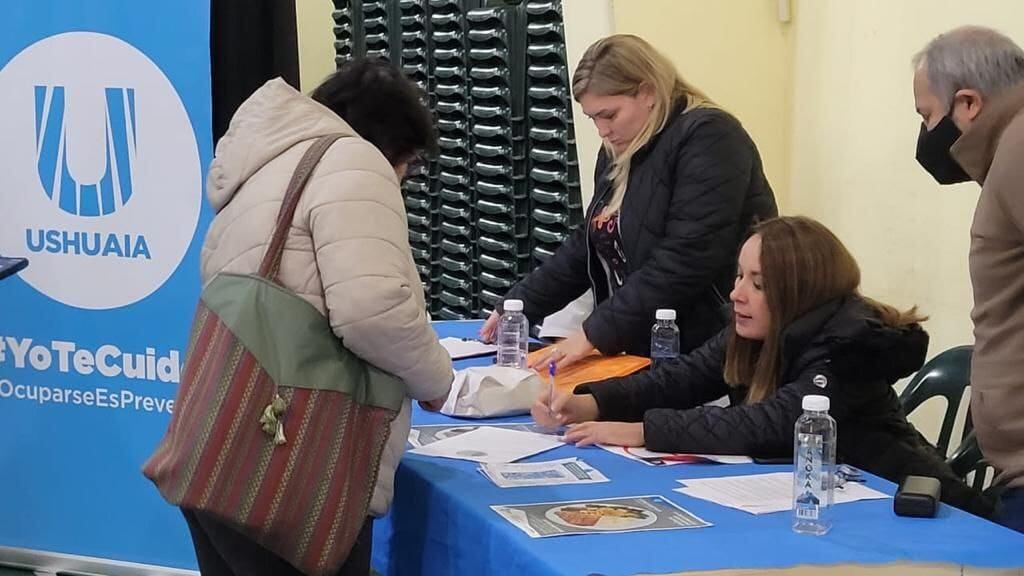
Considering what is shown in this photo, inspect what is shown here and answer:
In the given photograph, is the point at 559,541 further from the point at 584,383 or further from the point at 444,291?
the point at 444,291

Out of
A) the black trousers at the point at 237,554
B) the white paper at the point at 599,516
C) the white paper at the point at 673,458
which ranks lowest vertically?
the black trousers at the point at 237,554

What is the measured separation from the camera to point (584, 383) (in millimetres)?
2658

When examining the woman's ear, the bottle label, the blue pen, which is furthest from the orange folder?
the bottle label

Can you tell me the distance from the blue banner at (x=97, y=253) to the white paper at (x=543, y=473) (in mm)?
1318

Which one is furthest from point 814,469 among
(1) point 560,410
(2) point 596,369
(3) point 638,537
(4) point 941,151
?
(2) point 596,369

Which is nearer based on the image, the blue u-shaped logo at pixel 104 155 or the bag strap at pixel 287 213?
the bag strap at pixel 287 213

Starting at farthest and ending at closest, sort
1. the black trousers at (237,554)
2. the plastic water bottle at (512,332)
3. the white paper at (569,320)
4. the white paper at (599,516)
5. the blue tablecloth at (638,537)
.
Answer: the white paper at (569,320)
the plastic water bottle at (512,332)
the black trousers at (237,554)
the white paper at (599,516)
the blue tablecloth at (638,537)

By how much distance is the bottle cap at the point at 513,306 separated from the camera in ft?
10.3

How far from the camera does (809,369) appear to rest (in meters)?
2.27

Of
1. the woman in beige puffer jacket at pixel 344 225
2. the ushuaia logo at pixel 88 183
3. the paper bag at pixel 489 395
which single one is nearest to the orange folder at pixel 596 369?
the paper bag at pixel 489 395

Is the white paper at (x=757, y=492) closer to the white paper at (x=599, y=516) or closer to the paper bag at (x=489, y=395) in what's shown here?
the white paper at (x=599, y=516)

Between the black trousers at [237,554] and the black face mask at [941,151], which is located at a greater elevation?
the black face mask at [941,151]

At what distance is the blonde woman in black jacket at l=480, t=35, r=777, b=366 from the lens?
9.41ft

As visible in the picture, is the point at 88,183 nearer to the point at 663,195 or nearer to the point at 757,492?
the point at 663,195
